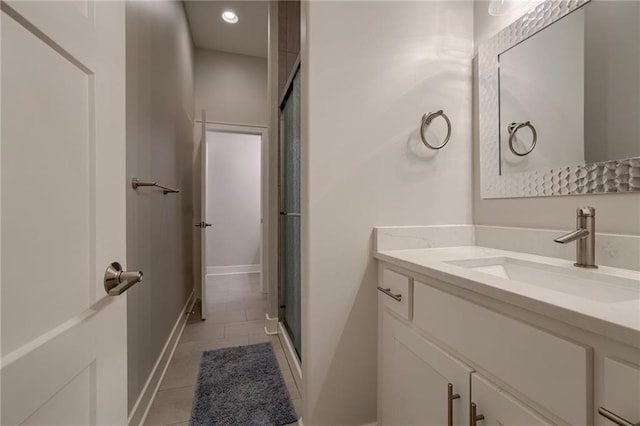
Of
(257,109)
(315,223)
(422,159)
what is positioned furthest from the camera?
(257,109)

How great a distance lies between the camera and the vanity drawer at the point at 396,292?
1.01 m

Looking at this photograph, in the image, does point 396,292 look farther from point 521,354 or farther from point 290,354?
point 290,354

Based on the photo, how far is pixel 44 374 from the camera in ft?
1.40

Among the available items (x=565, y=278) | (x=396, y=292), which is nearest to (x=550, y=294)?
(x=565, y=278)

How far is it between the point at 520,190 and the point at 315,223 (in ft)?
3.01

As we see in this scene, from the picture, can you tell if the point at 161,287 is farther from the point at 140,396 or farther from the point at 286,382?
the point at 286,382

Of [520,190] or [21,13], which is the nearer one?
[21,13]

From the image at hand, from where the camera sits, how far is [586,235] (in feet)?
2.93

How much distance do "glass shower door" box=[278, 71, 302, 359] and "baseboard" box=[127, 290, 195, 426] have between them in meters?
0.84

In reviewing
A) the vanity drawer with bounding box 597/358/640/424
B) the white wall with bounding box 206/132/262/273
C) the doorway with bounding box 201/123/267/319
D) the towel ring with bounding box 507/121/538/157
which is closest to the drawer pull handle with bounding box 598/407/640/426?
the vanity drawer with bounding box 597/358/640/424

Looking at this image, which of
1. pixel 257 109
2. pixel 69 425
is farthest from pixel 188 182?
pixel 69 425

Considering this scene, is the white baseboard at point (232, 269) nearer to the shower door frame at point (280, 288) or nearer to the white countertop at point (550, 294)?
the shower door frame at point (280, 288)

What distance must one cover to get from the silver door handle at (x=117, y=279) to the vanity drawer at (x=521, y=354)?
2.75 ft

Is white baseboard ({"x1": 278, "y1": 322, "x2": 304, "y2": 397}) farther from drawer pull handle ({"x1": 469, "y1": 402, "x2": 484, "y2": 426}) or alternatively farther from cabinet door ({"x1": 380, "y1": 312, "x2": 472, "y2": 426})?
drawer pull handle ({"x1": 469, "y1": 402, "x2": 484, "y2": 426})
